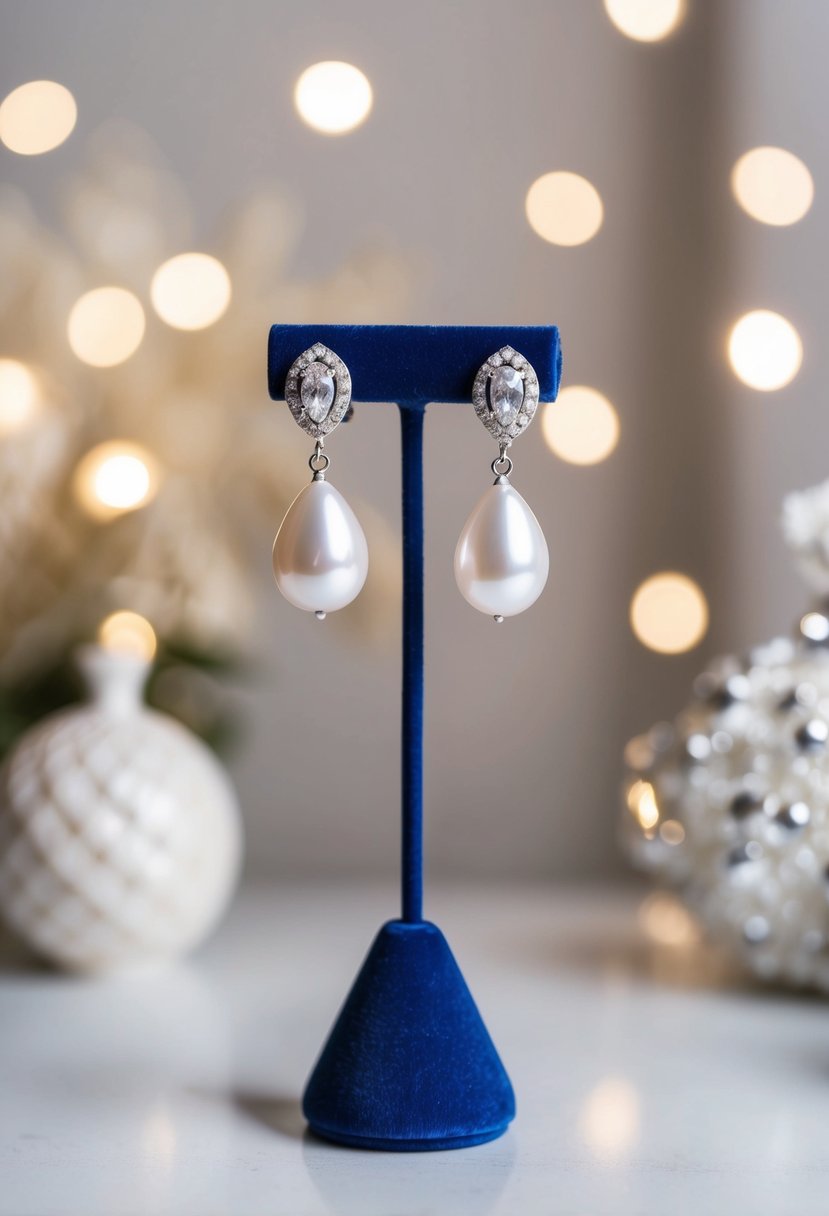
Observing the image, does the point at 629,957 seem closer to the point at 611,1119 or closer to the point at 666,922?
the point at 666,922

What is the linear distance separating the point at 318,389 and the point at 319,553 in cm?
6

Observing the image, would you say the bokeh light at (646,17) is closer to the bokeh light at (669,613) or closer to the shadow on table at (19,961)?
the bokeh light at (669,613)

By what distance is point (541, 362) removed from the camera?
51 centimetres

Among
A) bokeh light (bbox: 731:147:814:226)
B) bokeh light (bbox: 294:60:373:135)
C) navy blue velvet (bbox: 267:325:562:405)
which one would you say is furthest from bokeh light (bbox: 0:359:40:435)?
bokeh light (bbox: 731:147:814:226)

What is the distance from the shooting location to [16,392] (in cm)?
87

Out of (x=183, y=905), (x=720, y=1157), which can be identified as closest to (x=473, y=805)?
(x=183, y=905)

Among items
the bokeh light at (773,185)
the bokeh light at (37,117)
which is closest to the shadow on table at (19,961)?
Answer: the bokeh light at (37,117)

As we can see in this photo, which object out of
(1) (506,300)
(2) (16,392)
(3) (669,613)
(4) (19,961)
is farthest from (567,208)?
(4) (19,961)

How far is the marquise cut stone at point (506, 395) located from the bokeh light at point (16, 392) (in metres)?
0.45

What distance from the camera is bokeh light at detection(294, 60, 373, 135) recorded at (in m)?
0.97

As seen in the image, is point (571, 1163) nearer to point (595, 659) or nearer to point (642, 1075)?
point (642, 1075)

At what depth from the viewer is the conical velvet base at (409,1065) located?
0.50 metres

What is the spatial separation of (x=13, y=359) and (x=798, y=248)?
1.78 ft

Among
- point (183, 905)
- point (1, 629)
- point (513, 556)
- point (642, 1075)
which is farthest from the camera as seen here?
point (1, 629)
